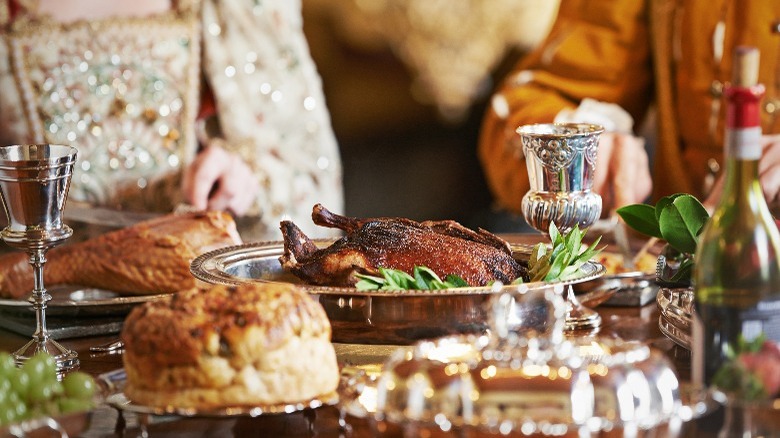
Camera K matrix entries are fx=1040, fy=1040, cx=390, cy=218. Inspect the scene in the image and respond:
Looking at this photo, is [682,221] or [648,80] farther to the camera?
[648,80]

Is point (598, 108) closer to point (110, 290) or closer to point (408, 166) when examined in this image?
point (110, 290)

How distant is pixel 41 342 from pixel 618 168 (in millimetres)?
1122

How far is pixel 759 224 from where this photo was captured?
0.86 meters

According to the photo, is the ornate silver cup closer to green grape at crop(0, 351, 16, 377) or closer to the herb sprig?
the herb sprig

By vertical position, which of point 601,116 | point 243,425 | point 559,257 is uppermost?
point 601,116

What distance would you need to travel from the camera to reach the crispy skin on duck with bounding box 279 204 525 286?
3.66 ft

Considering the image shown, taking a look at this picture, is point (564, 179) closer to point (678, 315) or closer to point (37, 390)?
point (678, 315)

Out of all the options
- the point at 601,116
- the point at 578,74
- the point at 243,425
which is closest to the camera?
the point at 243,425

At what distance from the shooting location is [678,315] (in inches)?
44.5

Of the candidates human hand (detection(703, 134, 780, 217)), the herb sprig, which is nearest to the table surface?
the herb sprig

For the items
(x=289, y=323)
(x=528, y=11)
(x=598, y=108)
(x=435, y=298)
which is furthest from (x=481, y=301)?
(x=528, y=11)

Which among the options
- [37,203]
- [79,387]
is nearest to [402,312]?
[79,387]

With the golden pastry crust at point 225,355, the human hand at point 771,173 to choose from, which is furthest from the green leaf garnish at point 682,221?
the human hand at point 771,173

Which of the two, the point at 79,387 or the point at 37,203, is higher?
the point at 37,203
